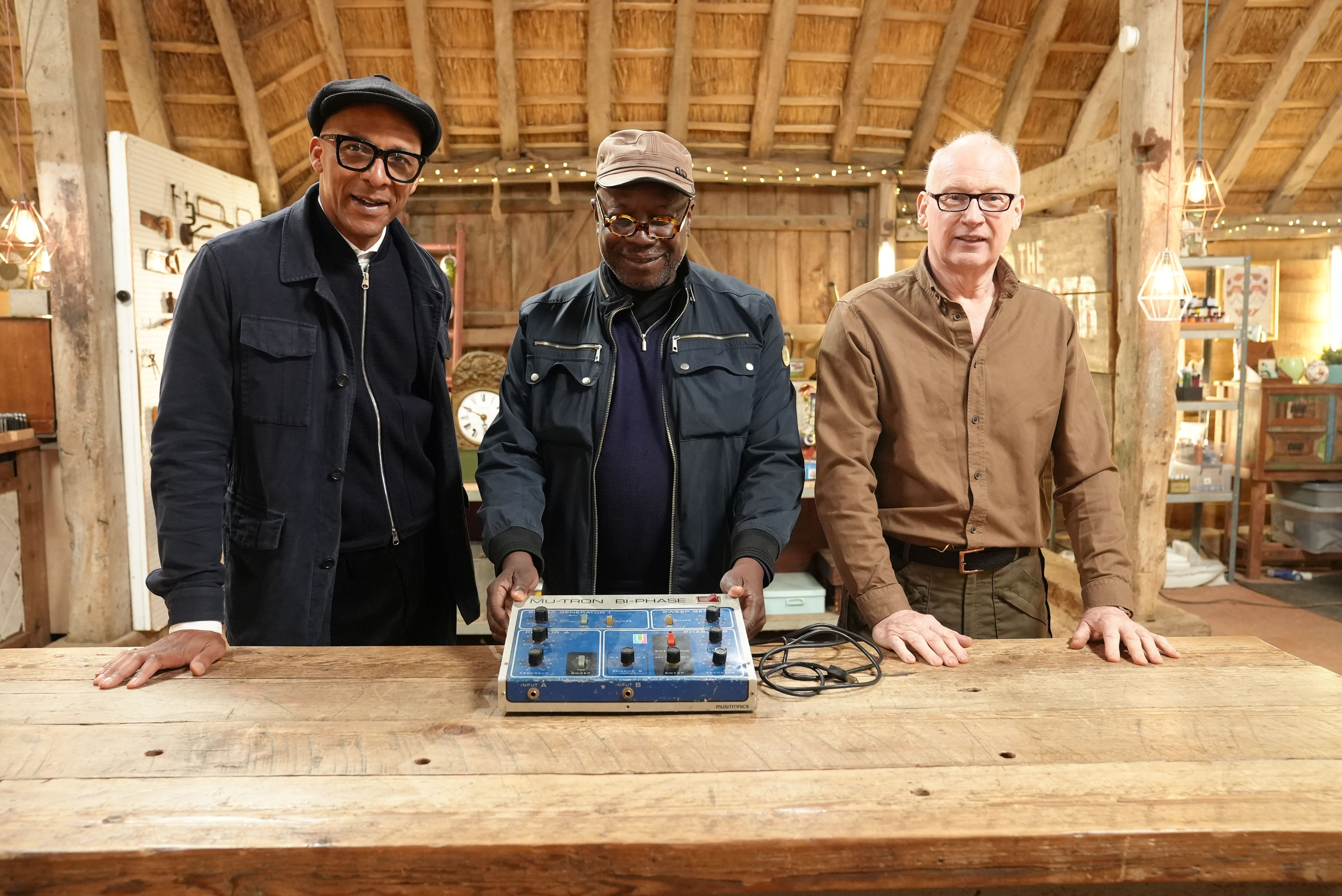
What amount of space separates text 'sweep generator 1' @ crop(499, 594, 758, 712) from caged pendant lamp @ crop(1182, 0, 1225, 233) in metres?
4.25

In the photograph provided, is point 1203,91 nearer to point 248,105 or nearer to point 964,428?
point 964,428

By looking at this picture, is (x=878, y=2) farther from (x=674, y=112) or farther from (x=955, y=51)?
(x=674, y=112)

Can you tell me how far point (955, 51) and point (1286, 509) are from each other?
12.3ft

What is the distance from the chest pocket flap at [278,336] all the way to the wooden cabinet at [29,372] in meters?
3.21

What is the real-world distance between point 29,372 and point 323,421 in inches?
134

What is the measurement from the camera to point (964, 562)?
1.90 m

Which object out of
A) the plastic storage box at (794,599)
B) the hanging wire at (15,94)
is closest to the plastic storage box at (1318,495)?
the plastic storage box at (794,599)

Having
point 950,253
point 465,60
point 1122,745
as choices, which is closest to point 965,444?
point 950,253

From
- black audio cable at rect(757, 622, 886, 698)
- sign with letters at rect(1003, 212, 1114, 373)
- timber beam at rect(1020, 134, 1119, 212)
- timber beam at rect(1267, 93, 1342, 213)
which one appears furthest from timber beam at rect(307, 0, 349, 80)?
timber beam at rect(1267, 93, 1342, 213)

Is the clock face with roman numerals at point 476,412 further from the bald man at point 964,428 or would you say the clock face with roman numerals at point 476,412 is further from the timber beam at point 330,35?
the timber beam at point 330,35

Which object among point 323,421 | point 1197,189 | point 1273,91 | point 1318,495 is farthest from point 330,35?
point 1318,495

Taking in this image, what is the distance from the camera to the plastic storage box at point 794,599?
3.79 metres

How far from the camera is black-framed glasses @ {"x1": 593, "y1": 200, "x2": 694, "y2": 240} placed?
1845mm

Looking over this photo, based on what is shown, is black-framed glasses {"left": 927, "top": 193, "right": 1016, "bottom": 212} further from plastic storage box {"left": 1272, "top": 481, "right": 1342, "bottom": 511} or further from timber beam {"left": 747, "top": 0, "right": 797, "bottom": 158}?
timber beam {"left": 747, "top": 0, "right": 797, "bottom": 158}
